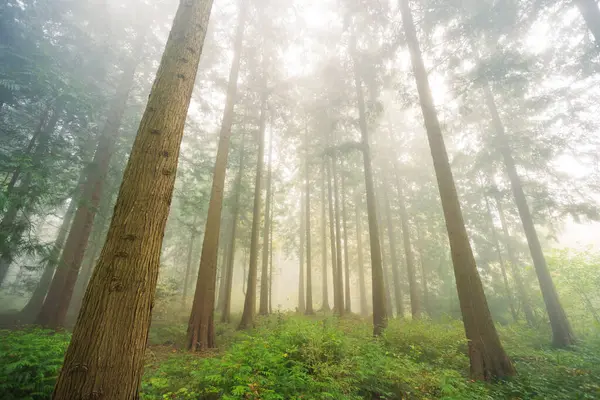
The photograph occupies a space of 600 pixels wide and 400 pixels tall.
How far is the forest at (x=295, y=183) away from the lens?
3.20 metres

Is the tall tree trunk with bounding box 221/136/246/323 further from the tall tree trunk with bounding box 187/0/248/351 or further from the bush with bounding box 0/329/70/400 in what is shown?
the bush with bounding box 0/329/70/400

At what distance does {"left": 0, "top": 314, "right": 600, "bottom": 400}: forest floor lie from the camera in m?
4.03

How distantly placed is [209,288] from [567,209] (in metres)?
16.2

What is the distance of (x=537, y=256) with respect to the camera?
40.3 feet

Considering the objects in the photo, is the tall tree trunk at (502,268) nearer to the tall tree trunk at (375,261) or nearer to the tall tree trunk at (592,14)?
the tall tree trunk at (592,14)

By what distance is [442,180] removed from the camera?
7.76 m

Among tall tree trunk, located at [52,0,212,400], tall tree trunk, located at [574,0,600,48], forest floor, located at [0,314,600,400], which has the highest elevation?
tall tree trunk, located at [574,0,600,48]

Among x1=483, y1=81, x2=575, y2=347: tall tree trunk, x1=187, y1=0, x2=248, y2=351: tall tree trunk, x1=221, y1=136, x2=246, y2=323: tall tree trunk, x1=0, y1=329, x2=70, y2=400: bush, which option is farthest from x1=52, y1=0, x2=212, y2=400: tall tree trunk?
x1=221, y1=136, x2=246, y2=323: tall tree trunk

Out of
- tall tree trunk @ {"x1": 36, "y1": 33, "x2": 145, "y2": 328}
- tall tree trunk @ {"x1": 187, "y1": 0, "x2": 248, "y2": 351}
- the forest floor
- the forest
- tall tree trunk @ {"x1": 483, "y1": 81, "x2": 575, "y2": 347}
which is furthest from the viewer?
tall tree trunk @ {"x1": 483, "y1": 81, "x2": 575, "y2": 347}

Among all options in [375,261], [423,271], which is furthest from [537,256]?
[375,261]

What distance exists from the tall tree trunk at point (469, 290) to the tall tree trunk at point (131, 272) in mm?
7092

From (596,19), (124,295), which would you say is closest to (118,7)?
(124,295)

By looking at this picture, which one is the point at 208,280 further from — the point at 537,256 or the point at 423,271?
the point at 423,271

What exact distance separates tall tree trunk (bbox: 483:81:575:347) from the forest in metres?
0.09
